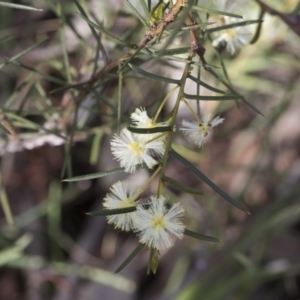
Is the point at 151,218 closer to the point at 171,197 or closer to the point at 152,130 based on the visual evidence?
the point at 152,130

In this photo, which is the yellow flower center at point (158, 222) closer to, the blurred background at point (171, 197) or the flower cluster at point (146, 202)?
the flower cluster at point (146, 202)

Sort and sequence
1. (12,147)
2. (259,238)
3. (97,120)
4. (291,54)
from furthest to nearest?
(291,54)
(97,120)
(259,238)
(12,147)

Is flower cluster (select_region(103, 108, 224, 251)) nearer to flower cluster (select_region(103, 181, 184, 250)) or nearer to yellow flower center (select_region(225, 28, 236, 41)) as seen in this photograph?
flower cluster (select_region(103, 181, 184, 250))

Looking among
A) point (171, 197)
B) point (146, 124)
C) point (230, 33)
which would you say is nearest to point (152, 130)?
point (146, 124)

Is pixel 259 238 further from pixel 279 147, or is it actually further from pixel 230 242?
pixel 279 147

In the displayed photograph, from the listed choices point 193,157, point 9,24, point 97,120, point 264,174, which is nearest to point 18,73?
point 9,24
